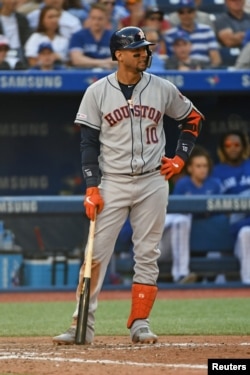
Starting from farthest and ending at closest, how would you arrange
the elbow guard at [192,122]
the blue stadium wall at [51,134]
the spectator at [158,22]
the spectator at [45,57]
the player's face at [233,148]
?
the blue stadium wall at [51,134] → the spectator at [158,22] → the player's face at [233,148] → the spectator at [45,57] → the elbow guard at [192,122]

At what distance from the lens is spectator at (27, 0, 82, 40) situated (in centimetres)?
1148

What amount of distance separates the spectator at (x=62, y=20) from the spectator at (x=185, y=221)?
1944 mm

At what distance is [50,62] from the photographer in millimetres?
11125

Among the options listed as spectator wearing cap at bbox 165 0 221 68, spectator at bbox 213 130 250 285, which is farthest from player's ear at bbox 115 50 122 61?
spectator wearing cap at bbox 165 0 221 68

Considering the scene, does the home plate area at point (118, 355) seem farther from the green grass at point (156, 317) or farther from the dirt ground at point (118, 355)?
the green grass at point (156, 317)

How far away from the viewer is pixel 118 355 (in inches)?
211

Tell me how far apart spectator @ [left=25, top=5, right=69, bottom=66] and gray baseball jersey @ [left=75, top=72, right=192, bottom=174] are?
17.6 ft

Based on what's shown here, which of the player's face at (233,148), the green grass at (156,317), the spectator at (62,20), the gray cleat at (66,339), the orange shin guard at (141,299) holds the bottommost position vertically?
the green grass at (156,317)

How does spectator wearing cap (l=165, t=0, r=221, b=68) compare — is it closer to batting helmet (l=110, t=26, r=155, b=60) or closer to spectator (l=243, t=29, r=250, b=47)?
spectator (l=243, t=29, r=250, b=47)

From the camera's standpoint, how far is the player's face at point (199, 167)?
1091 centimetres

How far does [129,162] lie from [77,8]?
6.43 m

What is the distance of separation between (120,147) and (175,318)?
7.83 feet

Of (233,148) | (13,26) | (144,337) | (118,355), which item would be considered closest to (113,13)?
(13,26)

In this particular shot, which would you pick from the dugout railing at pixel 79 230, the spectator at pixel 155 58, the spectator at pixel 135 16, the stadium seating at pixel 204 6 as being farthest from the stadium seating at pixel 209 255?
the stadium seating at pixel 204 6
